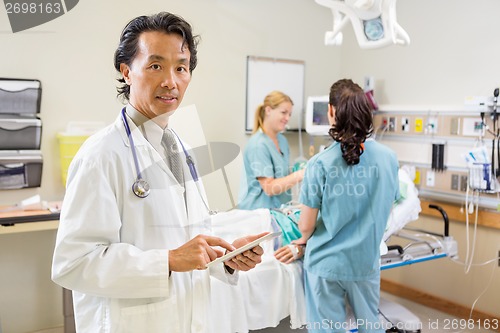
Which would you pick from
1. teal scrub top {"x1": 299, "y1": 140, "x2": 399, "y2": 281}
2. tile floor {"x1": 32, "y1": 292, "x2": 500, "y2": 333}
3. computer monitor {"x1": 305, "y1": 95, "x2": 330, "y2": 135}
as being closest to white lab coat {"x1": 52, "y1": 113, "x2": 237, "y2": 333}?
teal scrub top {"x1": 299, "y1": 140, "x2": 399, "y2": 281}

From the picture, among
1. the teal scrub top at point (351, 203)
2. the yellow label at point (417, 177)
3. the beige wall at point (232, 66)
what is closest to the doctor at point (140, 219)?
the teal scrub top at point (351, 203)

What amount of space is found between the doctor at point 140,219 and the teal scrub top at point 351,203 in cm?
80

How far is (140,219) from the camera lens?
1076 mm

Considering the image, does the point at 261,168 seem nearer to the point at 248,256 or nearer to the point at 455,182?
the point at 455,182

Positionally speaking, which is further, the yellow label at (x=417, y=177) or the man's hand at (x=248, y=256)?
the yellow label at (x=417, y=177)

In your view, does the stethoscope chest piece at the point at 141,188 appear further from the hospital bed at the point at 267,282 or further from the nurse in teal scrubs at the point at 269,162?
the nurse in teal scrubs at the point at 269,162

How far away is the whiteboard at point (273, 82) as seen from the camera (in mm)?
3562

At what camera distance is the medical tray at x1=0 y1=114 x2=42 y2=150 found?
257 centimetres

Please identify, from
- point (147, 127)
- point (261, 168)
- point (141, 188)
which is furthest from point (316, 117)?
point (141, 188)

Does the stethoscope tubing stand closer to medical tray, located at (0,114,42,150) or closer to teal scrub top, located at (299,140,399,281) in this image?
teal scrub top, located at (299,140,399,281)

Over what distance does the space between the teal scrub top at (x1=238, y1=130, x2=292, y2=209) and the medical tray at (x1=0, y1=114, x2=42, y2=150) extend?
1.18 m

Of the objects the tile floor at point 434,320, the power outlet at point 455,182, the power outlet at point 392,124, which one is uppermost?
the power outlet at point 392,124

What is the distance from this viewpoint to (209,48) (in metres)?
3.29

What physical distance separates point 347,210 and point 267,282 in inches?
21.4
